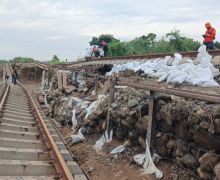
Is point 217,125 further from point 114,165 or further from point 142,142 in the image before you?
point 114,165

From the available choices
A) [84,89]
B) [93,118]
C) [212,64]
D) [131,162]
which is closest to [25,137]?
[93,118]

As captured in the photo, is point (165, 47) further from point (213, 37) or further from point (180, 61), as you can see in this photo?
point (180, 61)

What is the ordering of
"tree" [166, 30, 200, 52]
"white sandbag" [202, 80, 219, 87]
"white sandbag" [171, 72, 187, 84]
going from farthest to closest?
"tree" [166, 30, 200, 52], "white sandbag" [171, 72, 187, 84], "white sandbag" [202, 80, 219, 87]

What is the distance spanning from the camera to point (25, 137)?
10125mm

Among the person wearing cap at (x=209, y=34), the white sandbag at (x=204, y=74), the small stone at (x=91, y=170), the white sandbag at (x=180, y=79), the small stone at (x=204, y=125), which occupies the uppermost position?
the person wearing cap at (x=209, y=34)

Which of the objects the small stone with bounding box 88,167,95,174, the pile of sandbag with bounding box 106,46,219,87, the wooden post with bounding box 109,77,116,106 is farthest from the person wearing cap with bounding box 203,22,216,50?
the small stone with bounding box 88,167,95,174

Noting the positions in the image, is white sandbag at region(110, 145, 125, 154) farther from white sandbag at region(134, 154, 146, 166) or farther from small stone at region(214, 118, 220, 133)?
small stone at region(214, 118, 220, 133)

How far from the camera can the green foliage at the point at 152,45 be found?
28922 mm

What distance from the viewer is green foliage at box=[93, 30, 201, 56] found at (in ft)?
94.9

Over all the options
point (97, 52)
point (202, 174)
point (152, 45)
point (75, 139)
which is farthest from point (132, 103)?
point (152, 45)

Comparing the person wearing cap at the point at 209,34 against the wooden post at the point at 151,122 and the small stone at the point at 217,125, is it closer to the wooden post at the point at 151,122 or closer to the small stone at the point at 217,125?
the wooden post at the point at 151,122

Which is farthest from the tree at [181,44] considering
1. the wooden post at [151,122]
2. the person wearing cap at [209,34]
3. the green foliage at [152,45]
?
the wooden post at [151,122]

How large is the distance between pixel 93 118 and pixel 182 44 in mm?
19286

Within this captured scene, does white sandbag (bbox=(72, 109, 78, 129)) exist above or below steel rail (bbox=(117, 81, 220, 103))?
below
